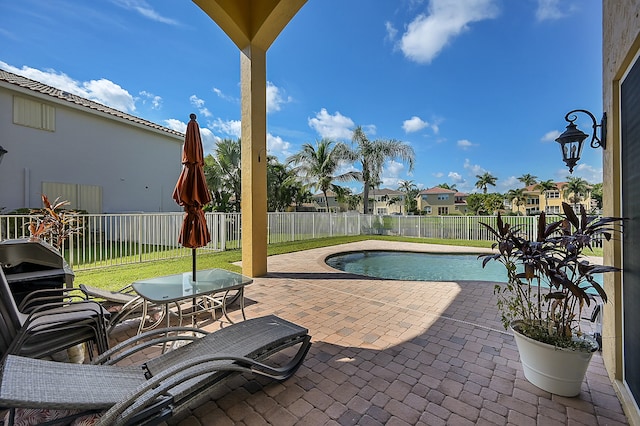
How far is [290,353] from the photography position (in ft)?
9.37

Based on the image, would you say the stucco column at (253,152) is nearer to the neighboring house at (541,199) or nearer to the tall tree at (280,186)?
the tall tree at (280,186)

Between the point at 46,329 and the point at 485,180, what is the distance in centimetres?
6490

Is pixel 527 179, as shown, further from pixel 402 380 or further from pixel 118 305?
pixel 118 305

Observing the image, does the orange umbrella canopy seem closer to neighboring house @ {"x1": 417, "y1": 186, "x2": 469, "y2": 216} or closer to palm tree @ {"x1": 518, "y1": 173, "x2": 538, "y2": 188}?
neighboring house @ {"x1": 417, "y1": 186, "x2": 469, "y2": 216}

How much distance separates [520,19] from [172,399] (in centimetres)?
1646

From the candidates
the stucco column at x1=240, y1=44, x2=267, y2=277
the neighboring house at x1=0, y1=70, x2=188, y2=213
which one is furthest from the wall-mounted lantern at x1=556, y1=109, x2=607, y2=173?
the neighboring house at x1=0, y1=70, x2=188, y2=213

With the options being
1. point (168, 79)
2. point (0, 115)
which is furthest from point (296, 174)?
point (0, 115)

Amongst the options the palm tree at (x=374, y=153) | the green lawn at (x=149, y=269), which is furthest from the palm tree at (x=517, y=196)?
the green lawn at (x=149, y=269)

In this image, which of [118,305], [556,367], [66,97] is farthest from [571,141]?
[66,97]

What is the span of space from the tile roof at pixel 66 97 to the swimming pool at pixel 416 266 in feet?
37.0

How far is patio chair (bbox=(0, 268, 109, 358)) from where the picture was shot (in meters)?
1.94

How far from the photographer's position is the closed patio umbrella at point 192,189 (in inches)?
125

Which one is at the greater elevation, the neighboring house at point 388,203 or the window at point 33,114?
the window at point 33,114

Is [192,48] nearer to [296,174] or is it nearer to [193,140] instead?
[193,140]
